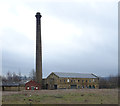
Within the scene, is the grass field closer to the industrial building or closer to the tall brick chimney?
the industrial building

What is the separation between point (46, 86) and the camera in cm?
5841

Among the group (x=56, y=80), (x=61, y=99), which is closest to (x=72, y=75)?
(x=56, y=80)

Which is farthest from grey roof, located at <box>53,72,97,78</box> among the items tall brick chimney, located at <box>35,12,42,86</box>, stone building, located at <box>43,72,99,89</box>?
tall brick chimney, located at <box>35,12,42,86</box>

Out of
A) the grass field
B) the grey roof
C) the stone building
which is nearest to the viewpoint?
the grass field

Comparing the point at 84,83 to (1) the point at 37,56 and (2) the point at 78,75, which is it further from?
(1) the point at 37,56

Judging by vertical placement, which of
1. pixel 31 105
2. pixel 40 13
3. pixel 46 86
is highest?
pixel 40 13

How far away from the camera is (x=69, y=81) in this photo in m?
56.9

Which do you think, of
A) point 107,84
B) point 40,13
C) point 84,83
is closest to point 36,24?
point 40,13

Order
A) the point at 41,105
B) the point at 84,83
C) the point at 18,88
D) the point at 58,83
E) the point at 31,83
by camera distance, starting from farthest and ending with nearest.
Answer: the point at 84,83 → the point at 58,83 → the point at 31,83 → the point at 18,88 → the point at 41,105

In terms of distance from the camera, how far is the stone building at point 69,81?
55.7 m

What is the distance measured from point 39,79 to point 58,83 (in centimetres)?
583

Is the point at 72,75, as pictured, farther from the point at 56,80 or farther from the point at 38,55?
the point at 38,55

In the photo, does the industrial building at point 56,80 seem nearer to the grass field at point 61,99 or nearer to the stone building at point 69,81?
the stone building at point 69,81

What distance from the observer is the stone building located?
5572 centimetres
